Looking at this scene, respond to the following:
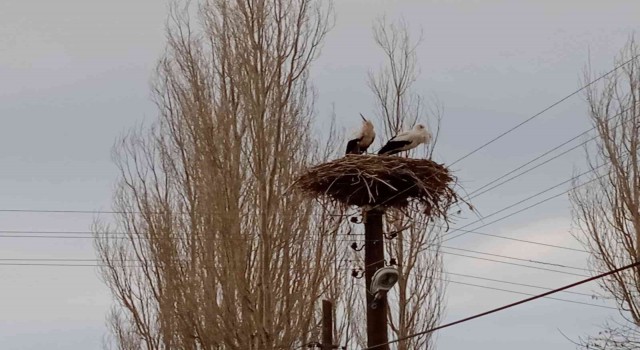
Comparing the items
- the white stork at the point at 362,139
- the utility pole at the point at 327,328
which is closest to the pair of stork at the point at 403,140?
the white stork at the point at 362,139

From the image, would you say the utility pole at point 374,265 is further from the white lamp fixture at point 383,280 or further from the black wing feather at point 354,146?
the black wing feather at point 354,146

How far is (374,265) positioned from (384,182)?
2.73 feet

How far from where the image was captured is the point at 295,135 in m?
12.1

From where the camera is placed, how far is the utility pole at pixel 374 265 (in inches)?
336

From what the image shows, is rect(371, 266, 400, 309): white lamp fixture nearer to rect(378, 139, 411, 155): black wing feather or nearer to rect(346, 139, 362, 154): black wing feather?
rect(378, 139, 411, 155): black wing feather

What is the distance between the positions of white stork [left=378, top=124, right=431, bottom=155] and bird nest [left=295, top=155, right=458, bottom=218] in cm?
50

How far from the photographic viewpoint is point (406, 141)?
9.20 m

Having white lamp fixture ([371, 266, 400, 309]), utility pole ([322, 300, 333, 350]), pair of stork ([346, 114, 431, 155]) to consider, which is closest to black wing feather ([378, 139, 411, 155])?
pair of stork ([346, 114, 431, 155])

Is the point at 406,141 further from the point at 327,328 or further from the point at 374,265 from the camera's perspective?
the point at 327,328

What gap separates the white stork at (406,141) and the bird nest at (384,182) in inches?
19.7

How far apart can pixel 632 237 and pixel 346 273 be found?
11.9 ft

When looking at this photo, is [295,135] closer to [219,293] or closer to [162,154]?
[219,293]

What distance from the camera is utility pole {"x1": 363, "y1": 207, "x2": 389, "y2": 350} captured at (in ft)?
28.0

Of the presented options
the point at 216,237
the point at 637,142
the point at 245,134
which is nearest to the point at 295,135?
the point at 245,134
